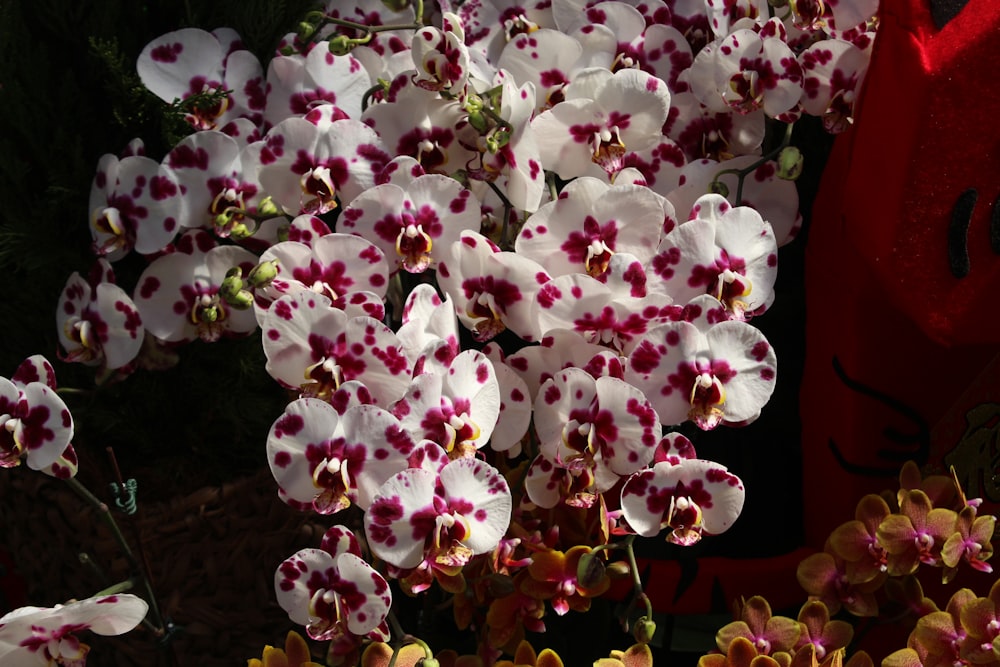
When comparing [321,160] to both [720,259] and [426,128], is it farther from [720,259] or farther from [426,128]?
[720,259]

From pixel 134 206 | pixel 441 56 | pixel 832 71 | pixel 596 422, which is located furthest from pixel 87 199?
pixel 832 71

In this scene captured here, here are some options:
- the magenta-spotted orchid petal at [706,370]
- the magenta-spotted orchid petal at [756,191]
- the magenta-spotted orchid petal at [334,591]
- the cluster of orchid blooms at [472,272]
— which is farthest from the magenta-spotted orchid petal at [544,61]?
the magenta-spotted orchid petal at [334,591]

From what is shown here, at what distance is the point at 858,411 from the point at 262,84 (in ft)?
1.61

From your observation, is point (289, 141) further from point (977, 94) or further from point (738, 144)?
point (977, 94)

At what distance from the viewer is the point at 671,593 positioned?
751 millimetres

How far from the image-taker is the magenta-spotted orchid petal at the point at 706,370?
55 centimetres

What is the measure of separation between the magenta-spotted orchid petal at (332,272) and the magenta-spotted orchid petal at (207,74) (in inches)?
5.7

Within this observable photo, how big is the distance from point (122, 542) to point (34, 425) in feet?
0.32

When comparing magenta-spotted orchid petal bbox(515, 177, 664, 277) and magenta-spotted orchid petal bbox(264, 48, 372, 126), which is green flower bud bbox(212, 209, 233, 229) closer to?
magenta-spotted orchid petal bbox(264, 48, 372, 126)

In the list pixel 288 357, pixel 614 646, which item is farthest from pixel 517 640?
pixel 288 357

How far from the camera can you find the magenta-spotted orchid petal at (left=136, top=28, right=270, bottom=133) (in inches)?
25.8

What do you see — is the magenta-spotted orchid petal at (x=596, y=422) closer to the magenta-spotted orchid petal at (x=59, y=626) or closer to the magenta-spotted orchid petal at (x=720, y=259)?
the magenta-spotted orchid petal at (x=720, y=259)

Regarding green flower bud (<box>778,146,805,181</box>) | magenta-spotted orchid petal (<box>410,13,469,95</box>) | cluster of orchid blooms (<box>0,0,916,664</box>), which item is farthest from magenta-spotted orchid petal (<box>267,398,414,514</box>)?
green flower bud (<box>778,146,805,181</box>)

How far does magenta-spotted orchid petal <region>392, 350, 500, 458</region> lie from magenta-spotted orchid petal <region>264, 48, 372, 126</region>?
23 centimetres
